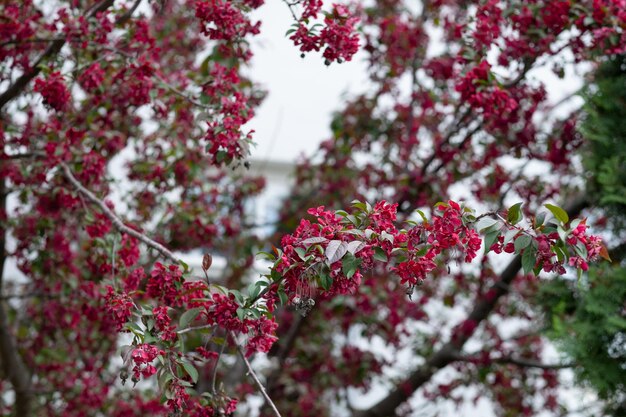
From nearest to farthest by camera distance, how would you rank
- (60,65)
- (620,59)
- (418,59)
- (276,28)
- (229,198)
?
(60,65) < (620,59) < (418,59) < (229,198) < (276,28)

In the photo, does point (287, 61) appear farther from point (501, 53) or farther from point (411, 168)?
point (501, 53)

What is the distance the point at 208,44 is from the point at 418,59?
5.64 ft

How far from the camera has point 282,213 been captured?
632 cm

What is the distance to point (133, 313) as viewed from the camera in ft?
8.04

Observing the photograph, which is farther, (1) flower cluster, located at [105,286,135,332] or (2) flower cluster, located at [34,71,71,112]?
(2) flower cluster, located at [34,71,71,112]

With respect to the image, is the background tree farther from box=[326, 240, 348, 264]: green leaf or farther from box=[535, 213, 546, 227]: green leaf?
box=[326, 240, 348, 264]: green leaf

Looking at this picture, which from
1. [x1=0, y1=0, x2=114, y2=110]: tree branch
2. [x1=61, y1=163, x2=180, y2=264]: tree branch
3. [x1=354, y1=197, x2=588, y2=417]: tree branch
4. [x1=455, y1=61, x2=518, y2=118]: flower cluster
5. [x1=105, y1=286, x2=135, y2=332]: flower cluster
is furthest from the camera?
[x1=354, y1=197, x2=588, y2=417]: tree branch

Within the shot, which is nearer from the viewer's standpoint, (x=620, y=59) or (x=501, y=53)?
(x=501, y=53)

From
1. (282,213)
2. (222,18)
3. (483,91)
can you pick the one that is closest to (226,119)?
(222,18)

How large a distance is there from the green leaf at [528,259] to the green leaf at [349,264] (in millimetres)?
442

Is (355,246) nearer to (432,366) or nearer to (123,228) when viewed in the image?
(123,228)

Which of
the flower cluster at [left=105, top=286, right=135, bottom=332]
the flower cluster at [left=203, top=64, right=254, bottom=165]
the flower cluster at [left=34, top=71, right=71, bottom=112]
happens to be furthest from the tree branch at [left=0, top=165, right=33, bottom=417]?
the flower cluster at [left=105, top=286, right=135, bottom=332]

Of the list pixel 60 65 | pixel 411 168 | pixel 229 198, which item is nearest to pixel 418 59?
pixel 411 168

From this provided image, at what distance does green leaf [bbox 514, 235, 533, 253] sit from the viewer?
2.01 m
